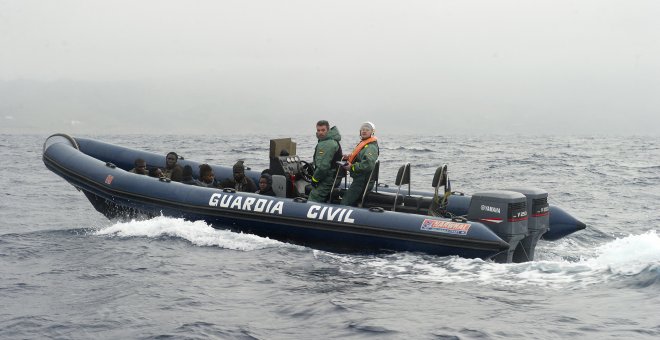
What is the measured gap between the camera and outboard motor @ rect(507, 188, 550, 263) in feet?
28.2

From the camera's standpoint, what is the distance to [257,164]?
24.9 m

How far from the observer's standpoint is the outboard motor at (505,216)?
820 cm

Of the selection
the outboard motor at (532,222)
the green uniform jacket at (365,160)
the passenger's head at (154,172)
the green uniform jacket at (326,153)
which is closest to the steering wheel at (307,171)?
the green uniform jacket at (326,153)

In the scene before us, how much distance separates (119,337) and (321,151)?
14.1 feet

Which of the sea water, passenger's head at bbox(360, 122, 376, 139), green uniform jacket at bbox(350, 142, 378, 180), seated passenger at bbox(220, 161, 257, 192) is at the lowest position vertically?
the sea water

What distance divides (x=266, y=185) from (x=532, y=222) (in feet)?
11.7

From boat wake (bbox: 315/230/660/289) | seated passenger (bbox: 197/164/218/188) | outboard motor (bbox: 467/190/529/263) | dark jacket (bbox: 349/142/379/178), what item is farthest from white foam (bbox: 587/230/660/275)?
seated passenger (bbox: 197/164/218/188)

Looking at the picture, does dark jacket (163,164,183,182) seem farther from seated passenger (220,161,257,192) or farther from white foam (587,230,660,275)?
white foam (587,230,660,275)

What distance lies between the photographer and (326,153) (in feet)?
30.6

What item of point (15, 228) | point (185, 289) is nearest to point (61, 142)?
point (15, 228)

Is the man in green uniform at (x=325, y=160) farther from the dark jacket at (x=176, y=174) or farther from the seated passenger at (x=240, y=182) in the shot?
the dark jacket at (x=176, y=174)

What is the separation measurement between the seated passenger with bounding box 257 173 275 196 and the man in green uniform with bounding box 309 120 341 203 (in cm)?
72

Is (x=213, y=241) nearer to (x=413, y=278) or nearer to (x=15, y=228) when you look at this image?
(x=413, y=278)

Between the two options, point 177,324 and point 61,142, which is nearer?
point 177,324
